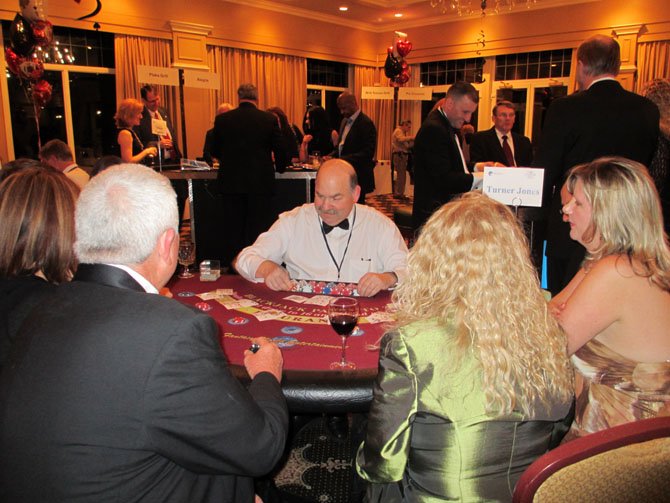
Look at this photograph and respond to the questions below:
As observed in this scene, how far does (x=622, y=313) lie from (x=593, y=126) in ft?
5.53

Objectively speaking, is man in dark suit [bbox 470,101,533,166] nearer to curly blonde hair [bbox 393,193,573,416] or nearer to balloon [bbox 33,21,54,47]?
curly blonde hair [bbox 393,193,573,416]

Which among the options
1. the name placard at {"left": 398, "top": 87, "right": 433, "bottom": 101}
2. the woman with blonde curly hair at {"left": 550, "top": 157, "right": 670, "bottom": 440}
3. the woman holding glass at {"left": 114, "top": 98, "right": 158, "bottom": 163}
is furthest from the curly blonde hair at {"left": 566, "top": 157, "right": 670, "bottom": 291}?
the name placard at {"left": 398, "top": 87, "right": 433, "bottom": 101}

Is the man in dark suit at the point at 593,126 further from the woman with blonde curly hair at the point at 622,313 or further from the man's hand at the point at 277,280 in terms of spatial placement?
the man's hand at the point at 277,280

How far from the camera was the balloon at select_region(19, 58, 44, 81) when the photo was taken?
19.4 feet

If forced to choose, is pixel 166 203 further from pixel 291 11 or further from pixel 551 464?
pixel 291 11

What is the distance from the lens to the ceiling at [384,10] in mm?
9430

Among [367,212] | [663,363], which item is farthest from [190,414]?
[367,212]

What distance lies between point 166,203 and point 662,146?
3.13 metres

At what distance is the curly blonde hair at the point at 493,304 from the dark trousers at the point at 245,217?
4.14m

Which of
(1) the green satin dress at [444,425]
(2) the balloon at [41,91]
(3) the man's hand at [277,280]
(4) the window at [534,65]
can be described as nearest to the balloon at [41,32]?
(2) the balloon at [41,91]

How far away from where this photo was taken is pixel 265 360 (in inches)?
56.4

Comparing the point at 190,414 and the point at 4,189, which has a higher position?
the point at 4,189

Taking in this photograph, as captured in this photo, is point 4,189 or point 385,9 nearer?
point 4,189

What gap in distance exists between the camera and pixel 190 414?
3.05ft
